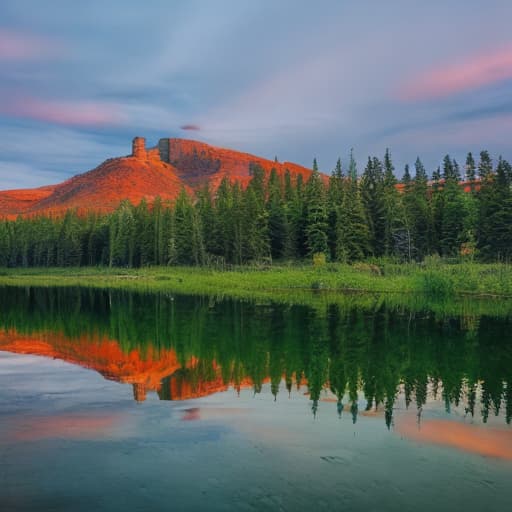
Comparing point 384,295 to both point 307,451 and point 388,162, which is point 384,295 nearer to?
point 307,451

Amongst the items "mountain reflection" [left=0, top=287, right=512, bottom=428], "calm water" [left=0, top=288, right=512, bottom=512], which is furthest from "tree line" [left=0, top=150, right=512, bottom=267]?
"calm water" [left=0, top=288, right=512, bottom=512]

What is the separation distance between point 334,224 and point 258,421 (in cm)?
6049

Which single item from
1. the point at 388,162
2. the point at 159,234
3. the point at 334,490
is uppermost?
the point at 388,162

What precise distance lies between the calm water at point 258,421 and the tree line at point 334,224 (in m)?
45.3

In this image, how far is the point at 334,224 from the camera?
70.7 meters

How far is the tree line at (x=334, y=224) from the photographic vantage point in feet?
220

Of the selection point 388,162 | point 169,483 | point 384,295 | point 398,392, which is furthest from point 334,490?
point 388,162

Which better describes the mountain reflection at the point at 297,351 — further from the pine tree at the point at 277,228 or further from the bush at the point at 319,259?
the pine tree at the point at 277,228

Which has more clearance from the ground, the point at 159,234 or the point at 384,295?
the point at 159,234

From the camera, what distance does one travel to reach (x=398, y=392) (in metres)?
14.0

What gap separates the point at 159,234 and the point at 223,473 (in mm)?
83817

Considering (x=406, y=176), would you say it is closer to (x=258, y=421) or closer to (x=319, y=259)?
(x=319, y=259)

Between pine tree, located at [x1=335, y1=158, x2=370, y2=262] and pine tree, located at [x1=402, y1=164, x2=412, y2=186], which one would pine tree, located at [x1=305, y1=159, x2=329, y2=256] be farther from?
pine tree, located at [x1=402, y1=164, x2=412, y2=186]

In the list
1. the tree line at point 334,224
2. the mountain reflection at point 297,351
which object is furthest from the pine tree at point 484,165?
the mountain reflection at point 297,351
